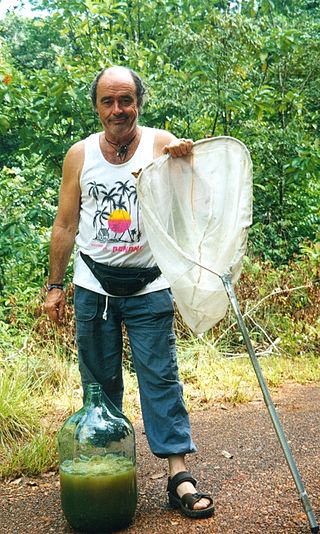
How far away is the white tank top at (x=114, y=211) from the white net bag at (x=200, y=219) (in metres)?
0.16

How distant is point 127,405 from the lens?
193 inches

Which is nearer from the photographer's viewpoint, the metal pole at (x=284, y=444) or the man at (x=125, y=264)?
the metal pole at (x=284, y=444)

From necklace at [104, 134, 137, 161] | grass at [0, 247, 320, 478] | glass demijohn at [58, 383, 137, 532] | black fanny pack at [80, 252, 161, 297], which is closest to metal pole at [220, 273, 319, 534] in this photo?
black fanny pack at [80, 252, 161, 297]

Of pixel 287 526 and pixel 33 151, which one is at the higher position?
pixel 33 151

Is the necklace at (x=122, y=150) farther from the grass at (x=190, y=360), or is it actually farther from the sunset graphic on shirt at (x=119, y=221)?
the grass at (x=190, y=360)

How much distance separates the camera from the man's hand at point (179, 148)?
9.27 feet

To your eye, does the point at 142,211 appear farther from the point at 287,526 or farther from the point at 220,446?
the point at 220,446

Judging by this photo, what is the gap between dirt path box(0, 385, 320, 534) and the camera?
288cm

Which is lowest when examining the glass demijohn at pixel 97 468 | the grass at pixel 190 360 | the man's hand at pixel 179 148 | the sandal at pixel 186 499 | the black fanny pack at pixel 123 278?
the grass at pixel 190 360

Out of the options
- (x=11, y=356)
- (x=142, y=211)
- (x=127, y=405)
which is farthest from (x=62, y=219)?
(x=11, y=356)

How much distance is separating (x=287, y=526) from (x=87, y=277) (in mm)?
1307

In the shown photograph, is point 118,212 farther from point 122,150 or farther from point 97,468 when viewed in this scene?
point 97,468

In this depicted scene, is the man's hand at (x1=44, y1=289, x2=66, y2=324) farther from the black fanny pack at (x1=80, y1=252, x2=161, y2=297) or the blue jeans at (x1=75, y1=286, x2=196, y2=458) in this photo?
the black fanny pack at (x1=80, y1=252, x2=161, y2=297)

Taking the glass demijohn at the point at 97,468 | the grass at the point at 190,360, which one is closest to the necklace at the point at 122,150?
the glass demijohn at the point at 97,468
